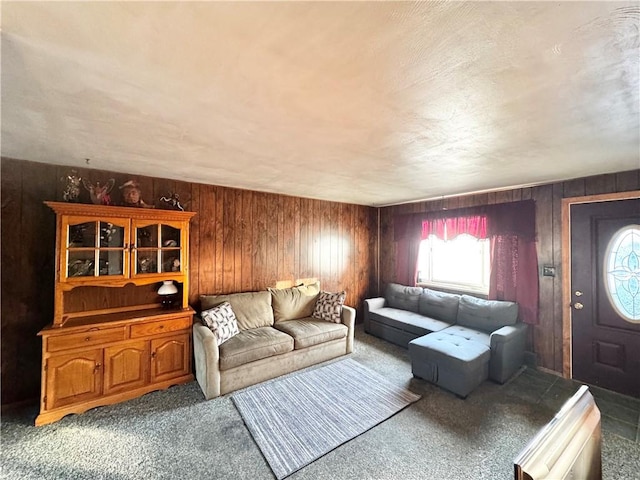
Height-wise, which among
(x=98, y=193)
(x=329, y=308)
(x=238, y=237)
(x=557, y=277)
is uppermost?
(x=98, y=193)

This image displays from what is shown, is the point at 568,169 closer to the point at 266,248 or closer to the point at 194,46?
the point at 194,46

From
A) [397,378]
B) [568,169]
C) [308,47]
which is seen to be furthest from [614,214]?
[308,47]

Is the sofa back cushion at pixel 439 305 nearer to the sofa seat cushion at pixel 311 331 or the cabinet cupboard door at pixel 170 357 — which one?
the sofa seat cushion at pixel 311 331

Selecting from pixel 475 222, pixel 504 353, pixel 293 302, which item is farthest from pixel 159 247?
pixel 475 222

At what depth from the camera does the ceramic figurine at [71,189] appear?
2.53 meters

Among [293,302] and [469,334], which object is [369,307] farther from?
[469,334]

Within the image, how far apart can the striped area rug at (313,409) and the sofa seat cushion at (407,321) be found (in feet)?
3.22

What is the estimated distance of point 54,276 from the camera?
8.39 ft

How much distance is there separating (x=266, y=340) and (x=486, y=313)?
289cm

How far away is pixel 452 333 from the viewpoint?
10.9ft

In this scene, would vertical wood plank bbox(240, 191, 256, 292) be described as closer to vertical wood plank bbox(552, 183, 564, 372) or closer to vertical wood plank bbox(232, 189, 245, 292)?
vertical wood plank bbox(232, 189, 245, 292)

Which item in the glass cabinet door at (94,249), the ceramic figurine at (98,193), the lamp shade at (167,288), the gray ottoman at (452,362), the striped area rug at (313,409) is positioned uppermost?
the ceramic figurine at (98,193)

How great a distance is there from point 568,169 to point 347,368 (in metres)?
3.28

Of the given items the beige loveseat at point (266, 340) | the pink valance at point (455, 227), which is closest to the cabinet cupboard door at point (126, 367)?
the beige loveseat at point (266, 340)
